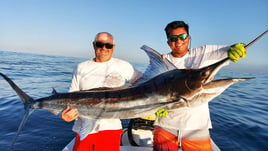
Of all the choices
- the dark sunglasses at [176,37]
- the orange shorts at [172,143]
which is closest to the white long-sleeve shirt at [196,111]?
the orange shorts at [172,143]

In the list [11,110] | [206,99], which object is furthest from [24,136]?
[206,99]

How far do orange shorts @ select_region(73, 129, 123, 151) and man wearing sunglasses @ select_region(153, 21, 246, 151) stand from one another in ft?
2.13

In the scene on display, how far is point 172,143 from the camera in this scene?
9.09 ft

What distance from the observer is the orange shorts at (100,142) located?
2.87 m

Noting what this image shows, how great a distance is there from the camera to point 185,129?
2619 millimetres

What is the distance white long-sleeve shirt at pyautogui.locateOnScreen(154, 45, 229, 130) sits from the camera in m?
2.62

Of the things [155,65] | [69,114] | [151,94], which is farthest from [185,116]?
[69,114]

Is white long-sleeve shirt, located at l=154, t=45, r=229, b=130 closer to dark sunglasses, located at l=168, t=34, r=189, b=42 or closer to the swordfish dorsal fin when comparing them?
dark sunglasses, located at l=168, t=34, r=189, b=42

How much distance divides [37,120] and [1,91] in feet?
15.7

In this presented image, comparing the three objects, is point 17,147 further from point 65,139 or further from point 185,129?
point 185,129

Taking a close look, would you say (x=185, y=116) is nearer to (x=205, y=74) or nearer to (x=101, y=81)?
(x=205, y=74)

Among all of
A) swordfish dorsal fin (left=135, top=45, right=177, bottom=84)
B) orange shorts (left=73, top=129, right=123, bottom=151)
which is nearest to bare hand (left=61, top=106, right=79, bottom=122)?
orange shorts (left=73, top=129, right=123, bottom=151)

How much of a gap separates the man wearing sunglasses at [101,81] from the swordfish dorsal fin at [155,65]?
54 centimetres

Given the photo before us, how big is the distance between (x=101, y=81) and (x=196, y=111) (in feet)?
4.75
